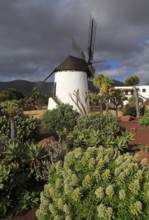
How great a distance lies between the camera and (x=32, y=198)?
6188 millimetres

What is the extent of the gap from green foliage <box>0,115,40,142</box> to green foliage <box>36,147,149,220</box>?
605 cm

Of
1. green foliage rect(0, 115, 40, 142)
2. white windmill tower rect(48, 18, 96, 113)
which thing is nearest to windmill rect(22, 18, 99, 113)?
white windmill tower rect(48, 18, 96, 113)

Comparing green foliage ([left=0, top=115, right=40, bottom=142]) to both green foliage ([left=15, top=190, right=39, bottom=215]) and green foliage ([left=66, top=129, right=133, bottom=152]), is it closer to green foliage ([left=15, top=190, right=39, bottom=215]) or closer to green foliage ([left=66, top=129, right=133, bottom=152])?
green foliage ([left=66, top=129, right=133, bottom=152])

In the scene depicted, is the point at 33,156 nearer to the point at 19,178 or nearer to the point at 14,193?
the point at 19,178

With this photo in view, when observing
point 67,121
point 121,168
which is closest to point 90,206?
point 121,168

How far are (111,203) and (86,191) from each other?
17.1 inches

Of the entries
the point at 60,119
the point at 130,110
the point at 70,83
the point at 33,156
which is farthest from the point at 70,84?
the point at 33,156

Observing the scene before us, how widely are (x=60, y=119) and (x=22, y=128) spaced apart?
15.7ft

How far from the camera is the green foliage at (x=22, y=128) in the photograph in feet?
35.2

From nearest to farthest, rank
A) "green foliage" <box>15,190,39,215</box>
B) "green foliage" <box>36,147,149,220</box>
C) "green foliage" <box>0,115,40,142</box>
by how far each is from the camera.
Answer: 1. "green foliage" <box>36,147,149,220</box>
2. "green foliage" <box>15,190,39,215</box>
3. "green foliage" <box>0,115,40,142</box>

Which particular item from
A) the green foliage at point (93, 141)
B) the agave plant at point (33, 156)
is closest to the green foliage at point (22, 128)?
the green foliage at point (93, 141)

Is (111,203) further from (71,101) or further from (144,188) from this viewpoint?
(71,101)

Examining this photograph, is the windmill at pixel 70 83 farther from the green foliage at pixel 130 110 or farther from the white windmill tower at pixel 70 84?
the green foliage at pixel 130 110

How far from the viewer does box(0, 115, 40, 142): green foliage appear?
10742 millimetres
